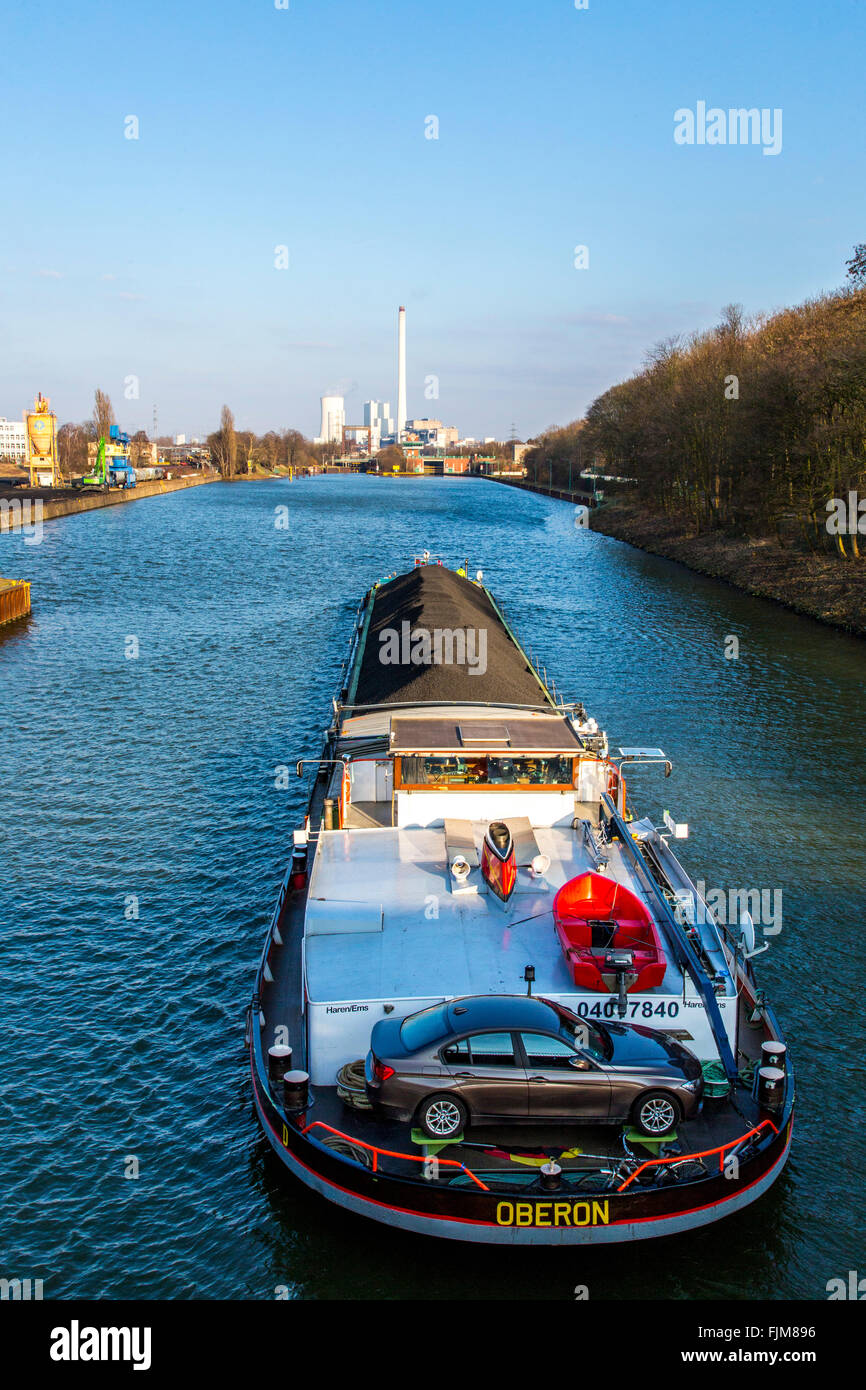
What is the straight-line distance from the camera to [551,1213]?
12.9m

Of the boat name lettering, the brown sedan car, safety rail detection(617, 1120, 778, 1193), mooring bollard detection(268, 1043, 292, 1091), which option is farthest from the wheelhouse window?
the boat name lettering

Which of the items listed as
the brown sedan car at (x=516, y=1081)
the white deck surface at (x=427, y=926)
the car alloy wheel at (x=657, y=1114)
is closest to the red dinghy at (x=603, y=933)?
the white deck surface at (x=427, y=926)

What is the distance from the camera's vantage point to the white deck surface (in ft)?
51.9

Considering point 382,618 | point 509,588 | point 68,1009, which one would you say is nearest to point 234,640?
point 382,618

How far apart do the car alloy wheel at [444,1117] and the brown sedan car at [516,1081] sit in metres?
0.01

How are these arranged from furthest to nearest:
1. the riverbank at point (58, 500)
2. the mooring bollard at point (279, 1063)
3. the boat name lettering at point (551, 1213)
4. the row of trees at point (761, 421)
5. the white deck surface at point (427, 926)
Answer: the riverbank at point (58, 500), the row of trees at point (761, 421), the white deck surface at point (427, 926), the mooring bollard at point (279, 1063), the boat name lettering at point (551, 1213)

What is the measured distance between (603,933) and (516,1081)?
374cm

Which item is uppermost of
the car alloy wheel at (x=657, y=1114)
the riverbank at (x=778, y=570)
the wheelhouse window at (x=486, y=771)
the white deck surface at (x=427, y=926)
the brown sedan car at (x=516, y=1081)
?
the riverbank at (x=778, y=570)

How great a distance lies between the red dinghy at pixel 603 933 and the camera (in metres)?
15.7

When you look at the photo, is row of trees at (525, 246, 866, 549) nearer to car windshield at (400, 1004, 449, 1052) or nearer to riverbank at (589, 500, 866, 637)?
riverbank at (589, 500, 866, 637)

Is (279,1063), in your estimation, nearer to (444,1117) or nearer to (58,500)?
(444,1117)

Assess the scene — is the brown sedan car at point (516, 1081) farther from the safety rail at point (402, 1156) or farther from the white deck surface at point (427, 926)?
the white deck surface at point (427, 926)

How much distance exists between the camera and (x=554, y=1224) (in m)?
12.9

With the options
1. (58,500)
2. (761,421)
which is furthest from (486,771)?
(58,500)
